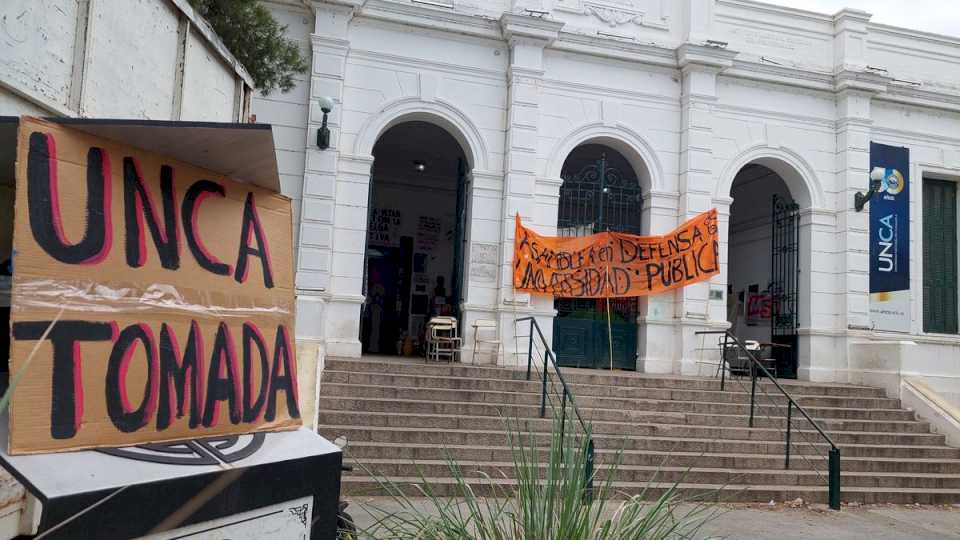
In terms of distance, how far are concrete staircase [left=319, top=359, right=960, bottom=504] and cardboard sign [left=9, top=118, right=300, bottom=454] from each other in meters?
4.87

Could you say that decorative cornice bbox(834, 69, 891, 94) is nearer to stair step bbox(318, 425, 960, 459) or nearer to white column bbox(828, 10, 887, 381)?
white column bbox(828, 10, 887, 381)

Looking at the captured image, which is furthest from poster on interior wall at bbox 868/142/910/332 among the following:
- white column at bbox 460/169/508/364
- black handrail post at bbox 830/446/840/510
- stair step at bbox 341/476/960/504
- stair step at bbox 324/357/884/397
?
white column at bbox 460/169/508/364

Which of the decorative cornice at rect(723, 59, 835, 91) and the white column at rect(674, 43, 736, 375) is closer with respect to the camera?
the white column at rect(674, 43, 736, 375)

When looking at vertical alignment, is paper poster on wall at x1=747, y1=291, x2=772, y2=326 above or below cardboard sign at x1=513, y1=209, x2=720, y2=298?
below

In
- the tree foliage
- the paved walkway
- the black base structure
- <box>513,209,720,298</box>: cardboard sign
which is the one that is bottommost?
the paved walkway

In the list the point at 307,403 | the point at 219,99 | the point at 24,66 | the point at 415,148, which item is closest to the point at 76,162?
the point at 24,66

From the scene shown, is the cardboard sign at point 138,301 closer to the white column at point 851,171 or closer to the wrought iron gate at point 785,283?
the white column at point 851,171

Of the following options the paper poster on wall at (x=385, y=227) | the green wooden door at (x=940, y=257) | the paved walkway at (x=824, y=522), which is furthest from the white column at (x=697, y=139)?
the paper poster on wall at (x=385, y=227)

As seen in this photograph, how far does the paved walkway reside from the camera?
682cm

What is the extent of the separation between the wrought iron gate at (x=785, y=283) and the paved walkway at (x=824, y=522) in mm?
5572

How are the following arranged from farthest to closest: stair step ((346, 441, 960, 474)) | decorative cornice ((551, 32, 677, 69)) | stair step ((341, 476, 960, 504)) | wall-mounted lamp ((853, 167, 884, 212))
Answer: wall-mounted lamp ((853, 167, 884, 212))
decorative cornice ((551, 32, 677, 69))
stair step ((346, 441, 960, 474))
stair step ((341, 476, 960, 504))

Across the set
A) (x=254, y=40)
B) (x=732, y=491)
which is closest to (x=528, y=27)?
(x=254, y=40)

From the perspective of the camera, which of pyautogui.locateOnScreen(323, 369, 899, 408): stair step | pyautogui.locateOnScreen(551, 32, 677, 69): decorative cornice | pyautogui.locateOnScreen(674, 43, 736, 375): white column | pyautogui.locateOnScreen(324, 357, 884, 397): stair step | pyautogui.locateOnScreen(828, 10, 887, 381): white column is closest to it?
pyautogui.locateOnScreen(323, 369, 899, 408): stair step

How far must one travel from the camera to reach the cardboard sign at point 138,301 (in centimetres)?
215
